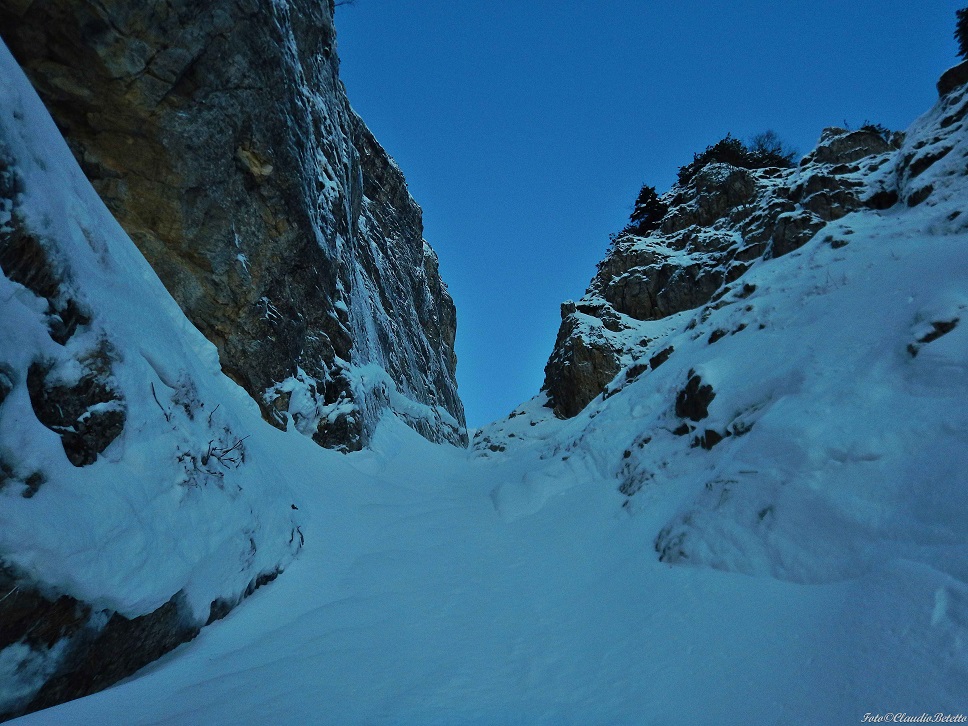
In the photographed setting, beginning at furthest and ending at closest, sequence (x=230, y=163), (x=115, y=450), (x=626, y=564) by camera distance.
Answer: (x=230, y=163) → (x=626, y=564) → (x=115, y=450)

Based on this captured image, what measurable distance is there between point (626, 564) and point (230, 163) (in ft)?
39.5

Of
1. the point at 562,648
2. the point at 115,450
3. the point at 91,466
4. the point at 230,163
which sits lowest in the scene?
the point at 562,648

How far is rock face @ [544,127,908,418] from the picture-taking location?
80.3 ft

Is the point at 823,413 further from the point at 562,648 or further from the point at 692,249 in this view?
the point at 692,249

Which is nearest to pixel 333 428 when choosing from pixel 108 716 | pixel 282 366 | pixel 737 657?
pixel 282 366

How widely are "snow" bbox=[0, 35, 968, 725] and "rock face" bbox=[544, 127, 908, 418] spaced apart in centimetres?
1941

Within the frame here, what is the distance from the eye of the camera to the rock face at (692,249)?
80.3ft

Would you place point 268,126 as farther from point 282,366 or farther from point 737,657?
point 737,657

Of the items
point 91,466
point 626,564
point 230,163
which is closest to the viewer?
point 91,466

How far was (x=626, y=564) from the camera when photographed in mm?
4883

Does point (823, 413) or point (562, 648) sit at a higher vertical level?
point (823, 413)

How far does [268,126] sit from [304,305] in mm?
4613

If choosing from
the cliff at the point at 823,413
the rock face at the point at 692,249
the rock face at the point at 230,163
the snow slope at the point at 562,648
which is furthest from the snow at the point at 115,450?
the rock face at the point at 692,249

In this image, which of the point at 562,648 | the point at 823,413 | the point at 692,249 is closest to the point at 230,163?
the point at 562,648
